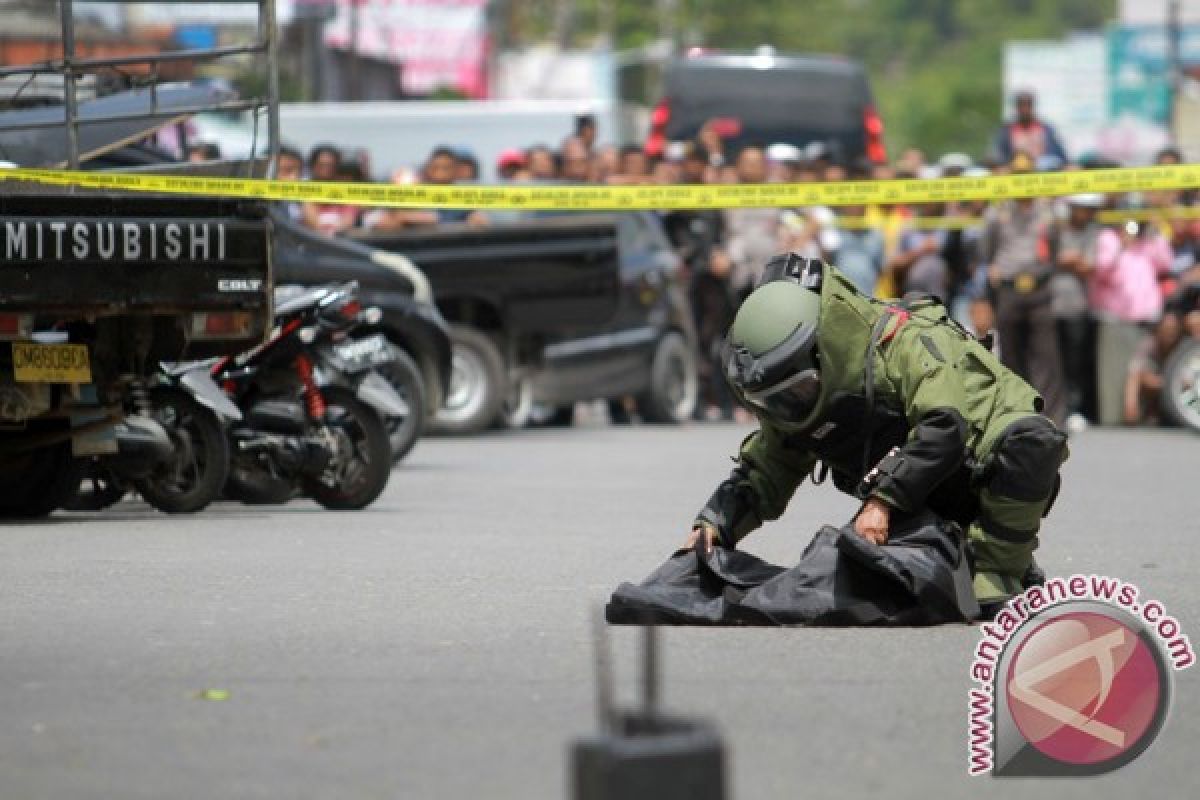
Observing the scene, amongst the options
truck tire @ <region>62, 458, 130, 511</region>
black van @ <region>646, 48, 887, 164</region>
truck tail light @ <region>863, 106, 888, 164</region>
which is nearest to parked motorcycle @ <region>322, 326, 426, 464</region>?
truck tire @ <region>62, 458, 130, 511</region>

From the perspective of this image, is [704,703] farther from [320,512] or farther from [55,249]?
[320,512]

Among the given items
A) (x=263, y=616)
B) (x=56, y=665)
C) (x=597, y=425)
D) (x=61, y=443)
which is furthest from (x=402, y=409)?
(x=597, y=425)

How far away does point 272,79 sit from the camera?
12.6 meters

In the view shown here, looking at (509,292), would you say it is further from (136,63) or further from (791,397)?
(791,397)

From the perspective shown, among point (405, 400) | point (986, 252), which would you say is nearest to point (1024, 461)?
point (405, 400)

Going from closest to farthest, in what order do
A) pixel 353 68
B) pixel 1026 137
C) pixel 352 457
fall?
pixel 352 457, pixel 1026 137, pixel 353 68

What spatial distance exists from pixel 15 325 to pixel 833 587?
4529 millimetres

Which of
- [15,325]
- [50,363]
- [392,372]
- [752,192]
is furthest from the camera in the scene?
[392,372]

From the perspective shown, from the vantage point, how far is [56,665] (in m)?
7.92

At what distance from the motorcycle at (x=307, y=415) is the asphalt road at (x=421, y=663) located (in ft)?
0.61

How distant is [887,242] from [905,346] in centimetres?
1457

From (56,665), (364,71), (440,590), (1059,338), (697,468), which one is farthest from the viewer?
(364,71)

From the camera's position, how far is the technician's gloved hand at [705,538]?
8.72m

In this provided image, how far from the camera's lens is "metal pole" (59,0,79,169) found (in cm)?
1236
